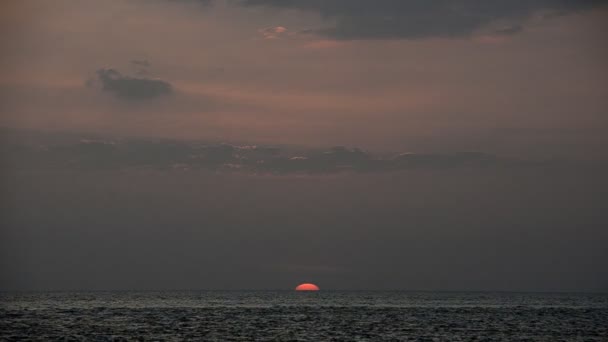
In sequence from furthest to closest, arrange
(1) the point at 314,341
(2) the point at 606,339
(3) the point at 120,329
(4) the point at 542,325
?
(4) the point at 542,325 < (3) the point at 120,329 < (2) the point at 606,339 < (1) the point at 314,341

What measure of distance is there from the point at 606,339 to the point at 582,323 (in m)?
29.5

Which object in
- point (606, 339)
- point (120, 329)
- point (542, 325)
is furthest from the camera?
point (542, 325)

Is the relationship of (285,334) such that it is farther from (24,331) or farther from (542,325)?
(542,325)

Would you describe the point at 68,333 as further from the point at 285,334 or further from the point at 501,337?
the point at 501,337

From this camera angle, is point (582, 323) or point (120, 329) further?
point (582, 323)

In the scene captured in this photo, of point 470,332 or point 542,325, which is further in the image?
point 542,325

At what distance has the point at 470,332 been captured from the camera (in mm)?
93500

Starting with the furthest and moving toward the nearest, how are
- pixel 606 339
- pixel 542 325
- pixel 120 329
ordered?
pixel 542 325
pixel 120 329
pixel 606 339

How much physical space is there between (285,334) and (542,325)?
134ft

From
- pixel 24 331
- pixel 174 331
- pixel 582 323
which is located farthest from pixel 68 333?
pixel 582 323

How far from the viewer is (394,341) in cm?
8112

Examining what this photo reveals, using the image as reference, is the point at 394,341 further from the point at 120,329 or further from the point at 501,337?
the point at 120,329

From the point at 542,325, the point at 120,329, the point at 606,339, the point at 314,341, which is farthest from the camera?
the point at 542,325

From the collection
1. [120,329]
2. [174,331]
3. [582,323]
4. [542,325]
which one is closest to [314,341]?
[174,331]
